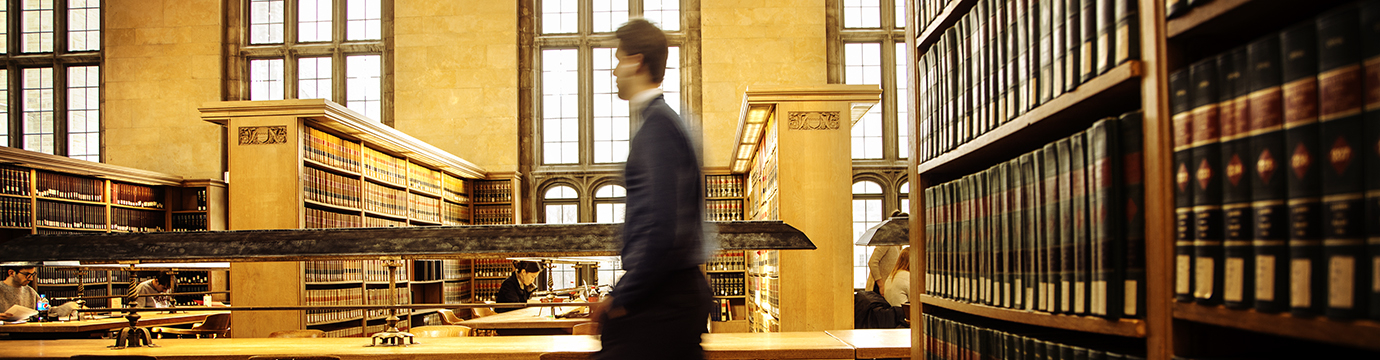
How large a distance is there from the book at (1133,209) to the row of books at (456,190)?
33.9ft

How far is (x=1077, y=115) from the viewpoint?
4.58 feet

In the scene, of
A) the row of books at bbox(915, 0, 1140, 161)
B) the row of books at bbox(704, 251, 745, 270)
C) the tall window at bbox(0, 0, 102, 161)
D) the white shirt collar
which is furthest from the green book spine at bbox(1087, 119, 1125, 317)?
the tall window at bbox(0, 0, 102, 161)

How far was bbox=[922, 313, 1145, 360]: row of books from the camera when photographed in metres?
1.27

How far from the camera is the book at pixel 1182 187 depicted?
101 centimetres

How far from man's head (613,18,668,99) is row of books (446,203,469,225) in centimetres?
955

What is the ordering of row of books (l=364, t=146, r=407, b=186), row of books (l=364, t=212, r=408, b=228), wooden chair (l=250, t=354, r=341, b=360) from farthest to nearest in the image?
row of books (l=364, t=212, r=408, b=228) < row of books (l=364, t=146, r=407, b=186) < wooden chair (l=250, t=354, r=341, b=360)

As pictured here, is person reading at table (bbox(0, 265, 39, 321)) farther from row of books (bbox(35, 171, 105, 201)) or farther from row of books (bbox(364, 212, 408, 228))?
row of books (bbox(364, 212, 408, 228))

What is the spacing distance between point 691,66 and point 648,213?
34.8 ft

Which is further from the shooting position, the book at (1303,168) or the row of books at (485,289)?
the row of books at (485,289)

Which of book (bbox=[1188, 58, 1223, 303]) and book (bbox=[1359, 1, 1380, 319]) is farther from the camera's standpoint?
book (bbox=[1188, 58, 1223, 303])

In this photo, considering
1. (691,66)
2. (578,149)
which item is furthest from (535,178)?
(691,66)

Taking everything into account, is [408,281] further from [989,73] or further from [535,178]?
[989,73]

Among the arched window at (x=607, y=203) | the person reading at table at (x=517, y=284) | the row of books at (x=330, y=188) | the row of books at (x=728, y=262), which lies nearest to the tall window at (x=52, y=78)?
the row of books at (x=330, y=188)

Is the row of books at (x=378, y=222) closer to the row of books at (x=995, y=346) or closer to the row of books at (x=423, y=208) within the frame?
the row of books at (x=423, y=208)
